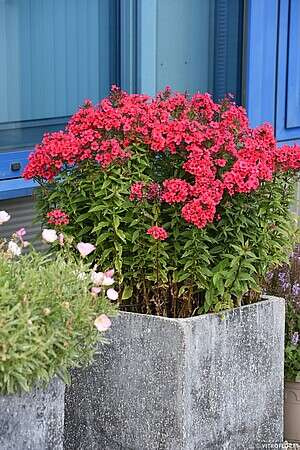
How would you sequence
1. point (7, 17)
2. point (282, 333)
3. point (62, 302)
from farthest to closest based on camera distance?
point (7, 17)
point (282, 333)
point (62, 302)

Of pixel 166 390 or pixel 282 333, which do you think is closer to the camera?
pixel 166 390

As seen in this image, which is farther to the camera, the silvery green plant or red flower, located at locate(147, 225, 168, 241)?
red flower, located at locate(147, 225, 168, 241)

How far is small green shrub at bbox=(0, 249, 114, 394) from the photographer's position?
9.05ft

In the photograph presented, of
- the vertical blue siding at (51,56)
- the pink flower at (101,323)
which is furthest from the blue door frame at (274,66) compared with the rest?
the pink flower at (101,323)

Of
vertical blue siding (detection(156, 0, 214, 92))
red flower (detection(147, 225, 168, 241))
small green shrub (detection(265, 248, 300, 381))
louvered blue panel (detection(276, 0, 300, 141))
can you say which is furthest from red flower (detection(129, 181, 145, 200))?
louvered blue panel (detection(276, 0, 300, 141))

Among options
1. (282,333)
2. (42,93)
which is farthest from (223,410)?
(42,93)

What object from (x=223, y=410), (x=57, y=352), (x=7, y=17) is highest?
(x=7, y=17)

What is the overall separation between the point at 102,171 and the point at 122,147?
0.43 ft

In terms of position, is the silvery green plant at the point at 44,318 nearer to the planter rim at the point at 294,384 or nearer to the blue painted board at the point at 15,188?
the blue painted board at the point at 15,188

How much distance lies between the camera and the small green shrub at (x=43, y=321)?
276 centimetres

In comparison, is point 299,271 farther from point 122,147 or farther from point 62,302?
point 62,302

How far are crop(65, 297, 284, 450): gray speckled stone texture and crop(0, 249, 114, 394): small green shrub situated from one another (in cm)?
51

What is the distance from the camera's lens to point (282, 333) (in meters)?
4.06

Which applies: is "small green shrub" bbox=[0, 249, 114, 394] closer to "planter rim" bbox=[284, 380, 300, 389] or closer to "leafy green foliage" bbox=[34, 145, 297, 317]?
"leafy green foliage" bbox=[34, 145, 297, 317]
